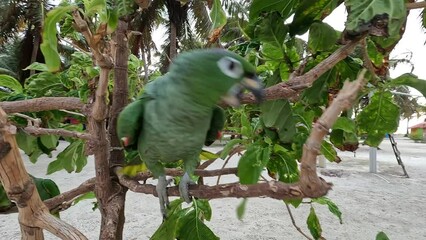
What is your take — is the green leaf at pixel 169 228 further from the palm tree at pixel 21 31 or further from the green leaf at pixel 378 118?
the palm tree at pixel 21 31

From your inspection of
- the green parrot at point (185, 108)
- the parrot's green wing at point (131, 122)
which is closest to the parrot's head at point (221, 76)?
the green parrot at point (185, 108)

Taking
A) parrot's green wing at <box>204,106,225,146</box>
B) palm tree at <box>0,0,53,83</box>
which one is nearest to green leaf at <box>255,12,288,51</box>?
parrot's green wing at <box>204,106,225,146</box>

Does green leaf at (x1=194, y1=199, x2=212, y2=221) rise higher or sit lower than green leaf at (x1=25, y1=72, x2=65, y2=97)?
lower

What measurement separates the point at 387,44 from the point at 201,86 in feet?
0.81

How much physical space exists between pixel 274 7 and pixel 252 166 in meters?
0.20

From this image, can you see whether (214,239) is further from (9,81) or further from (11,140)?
(9,81)

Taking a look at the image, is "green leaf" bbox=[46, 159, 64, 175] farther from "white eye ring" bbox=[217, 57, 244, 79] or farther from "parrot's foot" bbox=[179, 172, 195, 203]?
"white eye ring" bbox=[217, 57, 244, 79]

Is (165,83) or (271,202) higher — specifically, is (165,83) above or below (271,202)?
above

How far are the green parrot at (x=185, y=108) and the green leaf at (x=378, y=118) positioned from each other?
21 centimetres

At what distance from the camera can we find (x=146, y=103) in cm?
38

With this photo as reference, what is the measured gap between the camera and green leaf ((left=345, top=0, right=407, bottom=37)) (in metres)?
0.26

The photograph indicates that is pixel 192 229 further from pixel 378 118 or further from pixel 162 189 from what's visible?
pixel 378 118

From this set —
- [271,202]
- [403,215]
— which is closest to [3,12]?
[271,202]

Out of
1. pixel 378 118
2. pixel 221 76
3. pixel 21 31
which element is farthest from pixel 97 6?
pixel 21 31
